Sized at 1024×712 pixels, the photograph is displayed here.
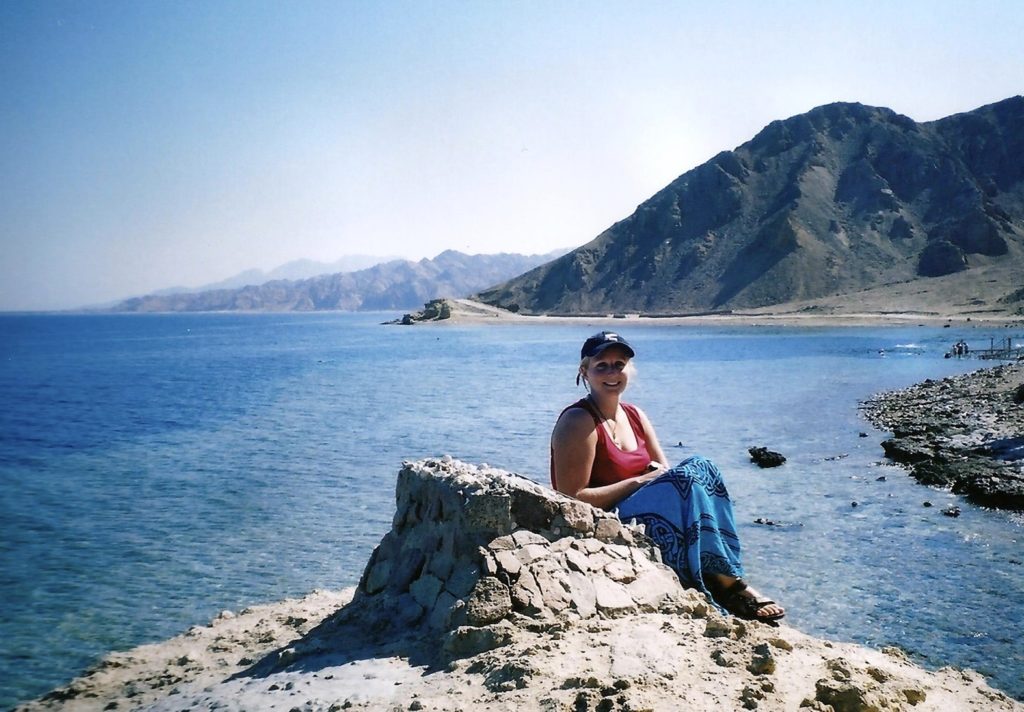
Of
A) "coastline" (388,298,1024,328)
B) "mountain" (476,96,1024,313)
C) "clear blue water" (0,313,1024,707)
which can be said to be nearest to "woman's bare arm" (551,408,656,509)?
"clear blue water" (0,313,1024,707)

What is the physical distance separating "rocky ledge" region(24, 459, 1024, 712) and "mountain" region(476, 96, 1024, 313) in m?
115

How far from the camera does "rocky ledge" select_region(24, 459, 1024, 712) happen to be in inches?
169

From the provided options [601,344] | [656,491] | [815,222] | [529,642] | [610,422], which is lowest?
[529,642]

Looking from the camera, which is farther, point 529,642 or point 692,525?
point 692,525

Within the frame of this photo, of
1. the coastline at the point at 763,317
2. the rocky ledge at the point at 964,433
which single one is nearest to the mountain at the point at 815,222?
the coastline at the point at 763,317

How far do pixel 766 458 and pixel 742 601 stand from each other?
13504 mm

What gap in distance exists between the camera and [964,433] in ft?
63.5

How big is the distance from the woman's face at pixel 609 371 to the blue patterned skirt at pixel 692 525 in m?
0.75

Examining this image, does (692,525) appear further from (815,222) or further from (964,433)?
(815,222)

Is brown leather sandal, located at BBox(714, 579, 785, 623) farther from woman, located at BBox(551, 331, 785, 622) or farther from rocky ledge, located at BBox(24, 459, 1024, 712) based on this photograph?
rocky ledge, located at BBox(24, 459, 1024, 712)

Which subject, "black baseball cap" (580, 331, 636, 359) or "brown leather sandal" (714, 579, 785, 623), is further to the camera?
"black baseball cap" (580, 331, 636, 359)

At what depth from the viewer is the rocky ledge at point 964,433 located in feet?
47.7

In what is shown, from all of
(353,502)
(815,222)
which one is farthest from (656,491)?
(815,222)

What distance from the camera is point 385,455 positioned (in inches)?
822
